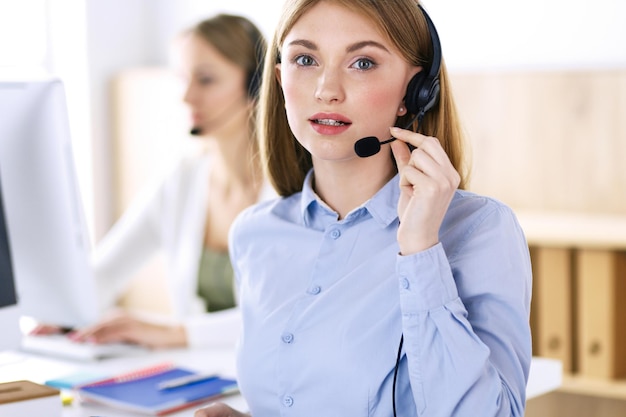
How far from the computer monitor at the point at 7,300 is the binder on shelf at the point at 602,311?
1704 millimetres

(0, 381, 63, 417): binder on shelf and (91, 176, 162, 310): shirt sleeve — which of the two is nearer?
(0, 381, 63, 417): binder on shelf

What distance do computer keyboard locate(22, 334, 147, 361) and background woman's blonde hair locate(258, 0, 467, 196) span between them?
1.80 feet

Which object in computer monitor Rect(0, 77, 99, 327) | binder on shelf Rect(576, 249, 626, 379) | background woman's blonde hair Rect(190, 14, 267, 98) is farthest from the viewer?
binder on shelf Rect(576, 249, 626, 379)

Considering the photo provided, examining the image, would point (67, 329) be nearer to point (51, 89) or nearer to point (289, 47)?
point (51, 89)

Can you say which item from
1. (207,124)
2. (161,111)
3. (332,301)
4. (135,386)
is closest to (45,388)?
(135,386)

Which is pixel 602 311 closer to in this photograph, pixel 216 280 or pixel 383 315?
pixel 216 280

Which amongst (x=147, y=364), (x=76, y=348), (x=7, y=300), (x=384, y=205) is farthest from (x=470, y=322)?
(x=76, y=348)

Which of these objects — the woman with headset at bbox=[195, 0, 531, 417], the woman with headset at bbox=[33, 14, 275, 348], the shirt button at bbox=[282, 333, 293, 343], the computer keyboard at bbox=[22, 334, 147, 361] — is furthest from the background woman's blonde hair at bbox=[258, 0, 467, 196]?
the woman with headset at bbox=[33, 14, 275, 348]

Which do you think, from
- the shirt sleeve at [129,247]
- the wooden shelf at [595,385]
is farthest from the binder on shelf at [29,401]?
the wooden shelf at [595,385]

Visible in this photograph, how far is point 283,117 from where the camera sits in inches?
64.5

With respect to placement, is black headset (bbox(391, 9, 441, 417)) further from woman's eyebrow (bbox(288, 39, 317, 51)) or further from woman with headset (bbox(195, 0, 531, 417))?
woman's eyebrow (bbox(288, 39, 317, 51))

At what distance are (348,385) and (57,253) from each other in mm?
657

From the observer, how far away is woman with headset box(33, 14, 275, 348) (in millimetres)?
2584

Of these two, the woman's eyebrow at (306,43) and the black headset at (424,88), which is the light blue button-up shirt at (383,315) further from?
the woman's eyebrow at (306,43)
